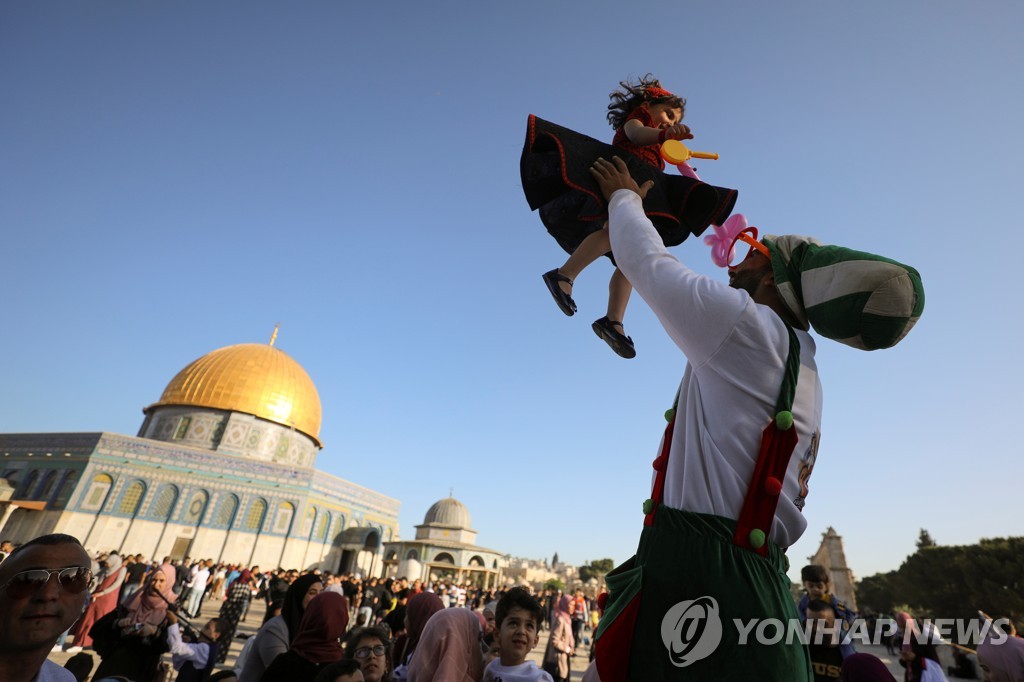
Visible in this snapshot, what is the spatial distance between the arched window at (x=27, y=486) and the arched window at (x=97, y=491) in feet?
16.3

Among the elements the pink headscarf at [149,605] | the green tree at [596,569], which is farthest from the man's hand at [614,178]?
the green tree at [596,569]

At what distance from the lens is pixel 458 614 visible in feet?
11.6

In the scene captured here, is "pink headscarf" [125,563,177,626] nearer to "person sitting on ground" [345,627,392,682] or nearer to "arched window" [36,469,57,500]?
"person sitting on ground" [345,627,392,682]

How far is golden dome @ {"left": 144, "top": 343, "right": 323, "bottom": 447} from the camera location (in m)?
33.4

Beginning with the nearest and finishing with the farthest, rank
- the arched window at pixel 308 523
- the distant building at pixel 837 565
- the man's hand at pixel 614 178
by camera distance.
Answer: the man's hand at pixel 614 178
the distant building at pixel 837 565
the arched window at pixel 308 523

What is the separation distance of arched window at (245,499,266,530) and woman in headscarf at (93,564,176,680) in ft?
92.2

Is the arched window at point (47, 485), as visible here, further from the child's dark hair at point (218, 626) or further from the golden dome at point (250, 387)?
the child's dark hair at point (218, 626)

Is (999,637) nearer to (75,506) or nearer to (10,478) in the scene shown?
(75,506)

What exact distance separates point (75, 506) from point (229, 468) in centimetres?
736

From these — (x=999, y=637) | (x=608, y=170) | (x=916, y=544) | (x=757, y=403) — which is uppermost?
(x=916, y=544)

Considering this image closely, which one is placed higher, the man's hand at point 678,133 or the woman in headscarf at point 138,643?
the man's hand at point 678,133

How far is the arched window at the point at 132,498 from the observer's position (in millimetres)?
28234

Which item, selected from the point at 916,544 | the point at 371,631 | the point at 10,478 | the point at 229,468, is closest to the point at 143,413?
the point at 10,478

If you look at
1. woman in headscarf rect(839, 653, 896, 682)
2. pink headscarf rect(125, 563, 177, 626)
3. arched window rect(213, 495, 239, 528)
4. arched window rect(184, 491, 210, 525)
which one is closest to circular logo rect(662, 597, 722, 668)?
woman in headscarf rect(839, 653, 896, 682)
